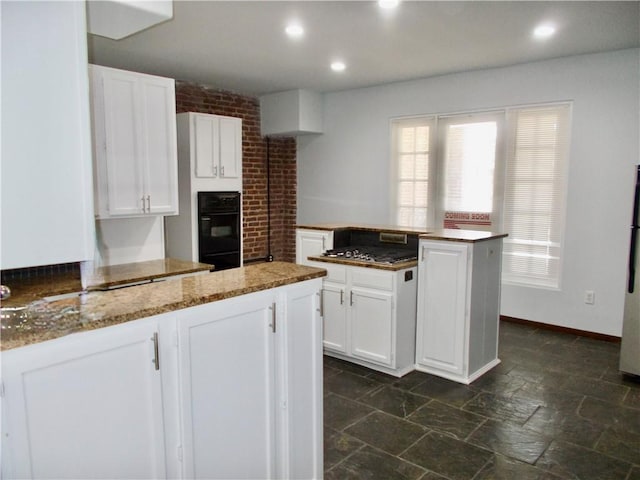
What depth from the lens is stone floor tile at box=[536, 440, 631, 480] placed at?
7.62 ft

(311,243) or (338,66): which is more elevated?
(338,66)

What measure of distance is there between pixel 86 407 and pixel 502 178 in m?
4.54

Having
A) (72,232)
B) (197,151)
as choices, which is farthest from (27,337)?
(197,151)

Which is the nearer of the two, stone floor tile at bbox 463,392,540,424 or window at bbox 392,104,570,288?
stone floor tile at bbox 463,392,540,424

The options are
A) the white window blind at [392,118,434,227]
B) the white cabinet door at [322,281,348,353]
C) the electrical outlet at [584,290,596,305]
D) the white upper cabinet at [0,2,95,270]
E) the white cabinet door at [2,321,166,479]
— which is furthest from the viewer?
the white window blind at [392,118,434,227]

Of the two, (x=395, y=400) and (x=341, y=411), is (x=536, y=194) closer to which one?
(x=395, y=400)

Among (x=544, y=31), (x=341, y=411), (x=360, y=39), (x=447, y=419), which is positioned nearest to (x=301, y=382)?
(x=341, y=411)

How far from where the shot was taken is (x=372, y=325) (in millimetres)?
3555

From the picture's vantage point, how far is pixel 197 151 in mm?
4992

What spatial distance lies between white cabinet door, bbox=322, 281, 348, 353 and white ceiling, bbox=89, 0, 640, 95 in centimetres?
201

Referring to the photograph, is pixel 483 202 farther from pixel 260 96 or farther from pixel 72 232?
pixel 72 232

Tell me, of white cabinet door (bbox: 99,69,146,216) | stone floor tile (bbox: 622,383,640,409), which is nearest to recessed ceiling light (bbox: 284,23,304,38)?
white cabinet door (bbox: 99,69,146,216)

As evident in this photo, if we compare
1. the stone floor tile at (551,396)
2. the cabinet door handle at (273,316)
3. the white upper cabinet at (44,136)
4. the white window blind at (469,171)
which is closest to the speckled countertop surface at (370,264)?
the stone floor tile at (551,396)

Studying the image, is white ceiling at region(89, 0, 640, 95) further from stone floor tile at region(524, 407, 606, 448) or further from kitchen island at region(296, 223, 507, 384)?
stone floor tile at region(524, 407, 606, 448)
